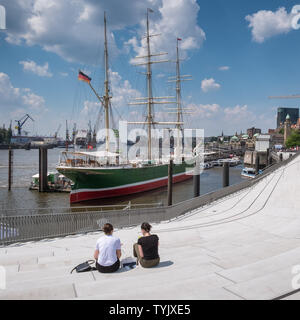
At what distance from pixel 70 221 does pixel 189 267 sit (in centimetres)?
621

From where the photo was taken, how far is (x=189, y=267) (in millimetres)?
5164

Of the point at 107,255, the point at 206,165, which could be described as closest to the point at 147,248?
the point at 107,255

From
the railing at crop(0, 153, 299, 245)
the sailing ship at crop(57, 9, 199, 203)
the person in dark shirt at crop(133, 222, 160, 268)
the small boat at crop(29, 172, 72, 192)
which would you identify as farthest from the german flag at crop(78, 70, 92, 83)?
the person in dark shirt at crop(133, 222, 160, 268)

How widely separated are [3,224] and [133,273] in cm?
570

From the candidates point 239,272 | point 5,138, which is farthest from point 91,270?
point 5,138

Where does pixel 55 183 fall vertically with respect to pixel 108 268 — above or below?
below

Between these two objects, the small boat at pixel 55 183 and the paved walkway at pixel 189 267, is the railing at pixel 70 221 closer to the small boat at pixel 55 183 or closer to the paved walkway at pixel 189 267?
the paved walkway at pixel 189 267

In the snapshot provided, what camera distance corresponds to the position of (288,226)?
30.8ft

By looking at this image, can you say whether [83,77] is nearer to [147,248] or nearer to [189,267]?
[147,248]

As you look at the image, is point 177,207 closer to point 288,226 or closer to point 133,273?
point 288,226

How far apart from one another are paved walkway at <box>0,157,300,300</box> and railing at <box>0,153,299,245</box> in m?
0.54

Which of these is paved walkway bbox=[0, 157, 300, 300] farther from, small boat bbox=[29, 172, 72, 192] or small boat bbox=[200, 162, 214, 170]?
small boat bbox=[200, 162, 214, 170]

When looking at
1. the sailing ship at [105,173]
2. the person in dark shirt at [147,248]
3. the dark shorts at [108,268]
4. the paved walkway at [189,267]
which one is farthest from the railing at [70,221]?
the sailing ship at [105,173]

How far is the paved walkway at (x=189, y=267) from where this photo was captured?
3.83 m
